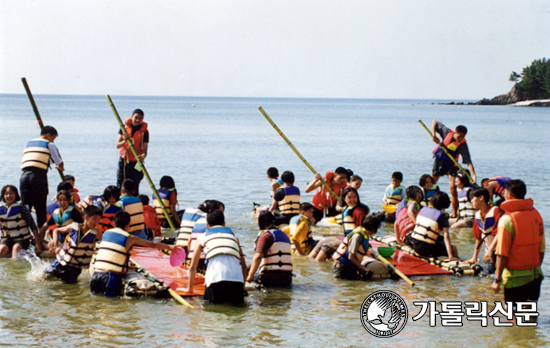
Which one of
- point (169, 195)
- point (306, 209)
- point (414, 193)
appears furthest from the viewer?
point (169, 195)

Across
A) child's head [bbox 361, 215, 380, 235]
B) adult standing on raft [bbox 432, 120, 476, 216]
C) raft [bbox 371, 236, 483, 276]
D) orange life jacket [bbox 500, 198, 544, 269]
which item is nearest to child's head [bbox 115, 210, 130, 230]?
child's head [bbox 361, 215, 380, 235]

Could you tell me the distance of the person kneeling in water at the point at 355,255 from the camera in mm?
8656

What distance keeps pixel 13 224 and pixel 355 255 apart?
5279 millimetres

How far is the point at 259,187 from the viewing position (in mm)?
21062

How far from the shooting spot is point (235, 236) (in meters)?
9.95

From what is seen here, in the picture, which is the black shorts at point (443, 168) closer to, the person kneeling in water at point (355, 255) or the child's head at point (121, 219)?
the person kneeling in water at point (355, 255)

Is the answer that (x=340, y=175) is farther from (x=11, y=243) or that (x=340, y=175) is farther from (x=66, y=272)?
(x=11, y=243)

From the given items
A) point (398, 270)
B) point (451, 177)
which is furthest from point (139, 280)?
point (451, 177)

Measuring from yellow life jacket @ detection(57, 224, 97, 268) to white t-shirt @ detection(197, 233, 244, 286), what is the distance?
6.39 ft

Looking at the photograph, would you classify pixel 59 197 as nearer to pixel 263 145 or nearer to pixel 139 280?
pixel 139 280

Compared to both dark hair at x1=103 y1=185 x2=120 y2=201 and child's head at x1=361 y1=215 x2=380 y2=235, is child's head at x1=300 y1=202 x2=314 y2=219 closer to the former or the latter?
child's head at x1=361 y1=215 x2=380 y2=235

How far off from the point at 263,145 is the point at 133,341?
35561mm

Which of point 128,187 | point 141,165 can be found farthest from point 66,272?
point 141,165

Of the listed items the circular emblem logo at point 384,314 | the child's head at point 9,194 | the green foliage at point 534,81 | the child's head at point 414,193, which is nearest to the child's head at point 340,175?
the child's head at point 414,193
